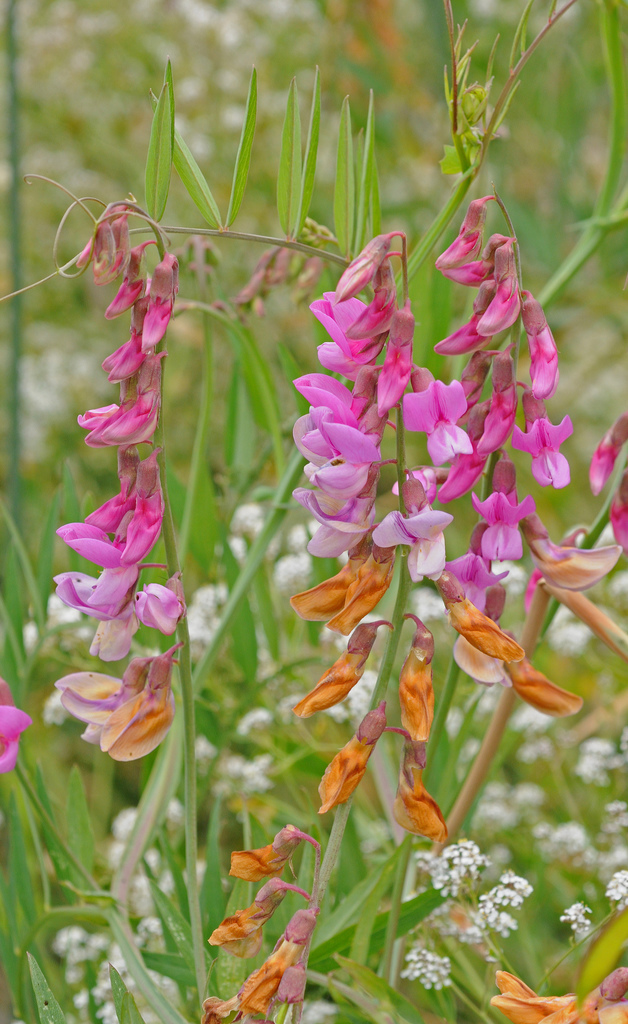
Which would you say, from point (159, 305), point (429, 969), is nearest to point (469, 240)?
point (159, 305)

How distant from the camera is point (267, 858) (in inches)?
15.6

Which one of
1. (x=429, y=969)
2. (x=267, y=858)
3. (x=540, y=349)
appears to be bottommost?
(x=429, y=969)

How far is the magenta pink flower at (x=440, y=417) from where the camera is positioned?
1.23ft

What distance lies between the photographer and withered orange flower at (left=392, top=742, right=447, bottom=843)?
1.30 ft

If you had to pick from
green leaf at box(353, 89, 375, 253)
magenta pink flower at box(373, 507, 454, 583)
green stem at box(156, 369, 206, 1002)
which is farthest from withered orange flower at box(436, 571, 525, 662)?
green leaf at box(353, 89, 375, 253)

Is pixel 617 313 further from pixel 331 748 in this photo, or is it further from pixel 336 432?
pixel 336 432

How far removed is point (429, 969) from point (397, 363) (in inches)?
12.8

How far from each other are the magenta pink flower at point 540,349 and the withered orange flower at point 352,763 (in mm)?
153

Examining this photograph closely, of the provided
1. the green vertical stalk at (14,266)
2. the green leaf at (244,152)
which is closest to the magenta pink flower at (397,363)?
the green leaf at (244,152)

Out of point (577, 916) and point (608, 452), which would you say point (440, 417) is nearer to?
point (608, 452)

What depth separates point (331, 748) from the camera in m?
0.74

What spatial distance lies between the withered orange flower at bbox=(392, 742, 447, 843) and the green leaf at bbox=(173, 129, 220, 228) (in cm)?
26


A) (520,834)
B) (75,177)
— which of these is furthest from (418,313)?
(75,177)

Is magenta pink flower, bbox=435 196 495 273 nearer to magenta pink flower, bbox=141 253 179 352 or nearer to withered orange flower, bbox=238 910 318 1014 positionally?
magenta pink flower, bbox=141 253 179 352
